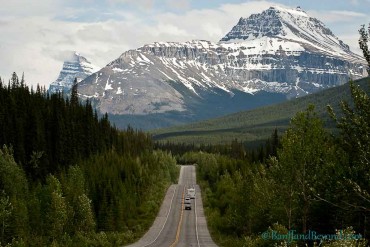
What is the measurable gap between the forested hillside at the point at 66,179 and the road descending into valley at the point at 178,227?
2.36 m

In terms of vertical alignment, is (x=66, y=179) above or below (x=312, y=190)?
below

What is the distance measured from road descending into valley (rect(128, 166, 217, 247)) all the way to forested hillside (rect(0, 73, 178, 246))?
236 cm

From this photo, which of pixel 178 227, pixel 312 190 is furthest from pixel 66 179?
pixel 312 190

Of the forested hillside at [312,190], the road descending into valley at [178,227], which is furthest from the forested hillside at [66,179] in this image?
the forested hillside at [312,190]

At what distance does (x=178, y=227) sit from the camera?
306 ft

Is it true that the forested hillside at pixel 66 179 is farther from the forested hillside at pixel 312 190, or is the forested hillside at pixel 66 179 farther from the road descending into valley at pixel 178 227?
the forested hillside at pixel 312 190

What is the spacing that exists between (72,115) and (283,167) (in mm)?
103614

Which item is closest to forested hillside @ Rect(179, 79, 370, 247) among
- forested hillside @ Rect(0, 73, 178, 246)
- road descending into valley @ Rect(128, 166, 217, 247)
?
road descending into valley @ Rect(128, 166, 217, 247)

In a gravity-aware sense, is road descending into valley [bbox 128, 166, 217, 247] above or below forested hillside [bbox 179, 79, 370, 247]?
below

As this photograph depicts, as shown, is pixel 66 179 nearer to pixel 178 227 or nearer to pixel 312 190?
pixel 178 227

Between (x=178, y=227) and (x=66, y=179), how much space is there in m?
29.3

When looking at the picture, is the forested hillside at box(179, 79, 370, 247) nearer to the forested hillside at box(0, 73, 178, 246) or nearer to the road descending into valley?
the road descending into valley

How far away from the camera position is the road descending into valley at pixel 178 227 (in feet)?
254

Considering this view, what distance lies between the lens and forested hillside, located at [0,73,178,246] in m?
84.6
